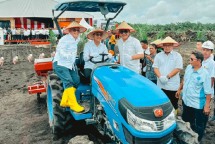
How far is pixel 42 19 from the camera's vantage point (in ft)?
103

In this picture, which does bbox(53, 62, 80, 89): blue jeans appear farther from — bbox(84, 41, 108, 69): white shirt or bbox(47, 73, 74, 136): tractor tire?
bbox(47, 73, 74, 136): tractor tire

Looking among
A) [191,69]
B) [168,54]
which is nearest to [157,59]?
[168,54]

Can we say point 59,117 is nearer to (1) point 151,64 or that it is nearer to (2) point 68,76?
→ (2) point 68,76

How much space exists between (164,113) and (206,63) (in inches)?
77.6

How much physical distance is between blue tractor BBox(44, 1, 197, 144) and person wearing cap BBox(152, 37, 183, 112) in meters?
0.98

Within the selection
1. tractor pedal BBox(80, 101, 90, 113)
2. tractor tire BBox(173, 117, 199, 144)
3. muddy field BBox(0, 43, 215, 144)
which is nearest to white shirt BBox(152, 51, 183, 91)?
muddy field BBox(0, 43, 215, 144)

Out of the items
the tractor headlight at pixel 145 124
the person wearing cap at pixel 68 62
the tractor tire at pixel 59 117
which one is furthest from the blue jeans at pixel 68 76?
the tractor headlight at pixel 145 124

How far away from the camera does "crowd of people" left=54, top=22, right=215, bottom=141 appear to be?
444 centimetres

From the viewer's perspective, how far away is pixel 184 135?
3881mm

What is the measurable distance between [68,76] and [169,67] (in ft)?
5.58

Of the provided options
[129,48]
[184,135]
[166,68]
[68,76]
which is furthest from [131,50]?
[184,135]

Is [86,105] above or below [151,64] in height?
below

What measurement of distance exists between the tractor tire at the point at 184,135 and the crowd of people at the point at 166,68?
611 mm

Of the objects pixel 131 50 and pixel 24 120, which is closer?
pixel 131 50
